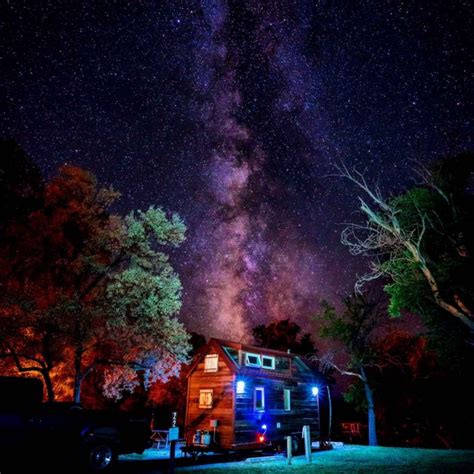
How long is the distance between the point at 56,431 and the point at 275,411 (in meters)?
17.3

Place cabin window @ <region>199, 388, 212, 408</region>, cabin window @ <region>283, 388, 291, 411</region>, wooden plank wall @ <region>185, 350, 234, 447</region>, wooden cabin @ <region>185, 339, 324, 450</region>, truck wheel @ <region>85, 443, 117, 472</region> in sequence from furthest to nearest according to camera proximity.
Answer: cabin window @ <region>283, 388, 291, 411</region> < cabin window @ <region>199, 388, 212, 408</region> < wooden cabin @ <region>185, 339, 324, 450</region> < wooden plank wall @ <region>185, 350, 234, 447</region> < truck wheel @ <region>85, 443, 117, 472</region>

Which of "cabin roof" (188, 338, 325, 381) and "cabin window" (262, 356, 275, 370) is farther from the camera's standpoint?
"cabin window" (262, 356, 275, 370)

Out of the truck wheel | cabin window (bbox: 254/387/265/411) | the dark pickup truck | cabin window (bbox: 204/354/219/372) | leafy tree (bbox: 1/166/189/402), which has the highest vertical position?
leafy tree (bbox: 1/166/189/402)

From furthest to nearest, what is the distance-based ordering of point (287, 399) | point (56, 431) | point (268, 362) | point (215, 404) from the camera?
point (287, 399), point (268, 362), point (215, 404), point (56, 431)

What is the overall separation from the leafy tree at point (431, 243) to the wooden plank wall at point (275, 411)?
10.4 metres

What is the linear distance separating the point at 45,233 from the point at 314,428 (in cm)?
2220

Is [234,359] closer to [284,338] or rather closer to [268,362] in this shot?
[268,362]

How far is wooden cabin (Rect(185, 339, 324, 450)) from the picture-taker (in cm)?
2269

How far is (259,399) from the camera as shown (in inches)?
963

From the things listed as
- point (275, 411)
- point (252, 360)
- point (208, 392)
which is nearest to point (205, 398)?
point (208, 392)

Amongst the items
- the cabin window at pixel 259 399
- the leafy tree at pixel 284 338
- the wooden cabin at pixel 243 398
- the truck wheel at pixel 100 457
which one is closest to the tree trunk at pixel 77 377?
the wooden cabin at pixel 243 398

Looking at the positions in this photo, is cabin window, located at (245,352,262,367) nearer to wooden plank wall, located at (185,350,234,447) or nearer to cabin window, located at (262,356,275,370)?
cabin window, located at (262,356,275,370)

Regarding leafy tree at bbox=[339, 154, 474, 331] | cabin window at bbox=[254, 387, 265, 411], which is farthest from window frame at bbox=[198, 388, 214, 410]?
leafy tree at bbox=[339, 154, 474, 331]

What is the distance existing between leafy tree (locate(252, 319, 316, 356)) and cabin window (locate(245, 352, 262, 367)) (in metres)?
36.0
